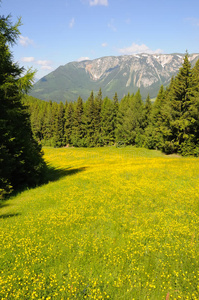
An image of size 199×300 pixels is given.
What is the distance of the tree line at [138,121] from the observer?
1515 inches

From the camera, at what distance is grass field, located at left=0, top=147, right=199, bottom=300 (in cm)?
527

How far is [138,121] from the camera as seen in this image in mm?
67562

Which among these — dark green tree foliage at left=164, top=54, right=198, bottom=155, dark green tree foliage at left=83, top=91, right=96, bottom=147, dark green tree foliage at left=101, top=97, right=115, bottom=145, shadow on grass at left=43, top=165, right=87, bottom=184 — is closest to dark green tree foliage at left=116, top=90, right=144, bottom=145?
dark green tree foliage at left=101, top=97, right=115, bottom=145

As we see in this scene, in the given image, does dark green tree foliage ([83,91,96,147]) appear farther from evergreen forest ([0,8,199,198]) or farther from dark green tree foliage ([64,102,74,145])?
dark green tree foliage ([64,102,74,145])

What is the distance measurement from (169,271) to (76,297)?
3.14 metres

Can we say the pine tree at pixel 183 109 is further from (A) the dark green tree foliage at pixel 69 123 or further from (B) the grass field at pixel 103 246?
(A) the dark green tree foliage at pixel 69 123

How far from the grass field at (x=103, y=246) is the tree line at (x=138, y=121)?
2515 cm

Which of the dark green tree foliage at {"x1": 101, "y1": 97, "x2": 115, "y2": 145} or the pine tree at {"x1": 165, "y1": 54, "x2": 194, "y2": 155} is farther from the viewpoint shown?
the dark green tree foliage at {"x1": 101, "y1": 97, "x2": 115, "y2": 145}

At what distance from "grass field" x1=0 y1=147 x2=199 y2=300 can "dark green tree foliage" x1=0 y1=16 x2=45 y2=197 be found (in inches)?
144

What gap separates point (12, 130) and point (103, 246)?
13205mm

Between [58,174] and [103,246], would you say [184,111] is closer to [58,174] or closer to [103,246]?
[58,174]

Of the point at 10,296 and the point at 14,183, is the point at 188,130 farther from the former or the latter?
the point at 10,296

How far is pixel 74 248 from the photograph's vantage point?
23.7 feet

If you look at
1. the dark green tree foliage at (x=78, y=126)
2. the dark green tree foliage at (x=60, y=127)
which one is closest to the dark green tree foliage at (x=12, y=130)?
the dark green tree foliage at (x=78, y=126)
